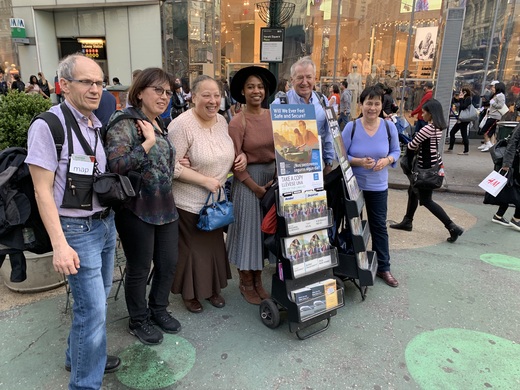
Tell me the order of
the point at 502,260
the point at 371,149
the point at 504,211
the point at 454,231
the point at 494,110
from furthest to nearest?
the point at 494,110 < the point at 504,211 < the point at 454,231 < the point at 502,260 < the point at 371,149

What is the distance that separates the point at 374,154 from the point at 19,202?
2.67m

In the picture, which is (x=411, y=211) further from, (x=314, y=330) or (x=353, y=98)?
(x=353, y=98)

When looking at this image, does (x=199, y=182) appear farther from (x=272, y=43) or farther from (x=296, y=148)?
(x=272, y=43)

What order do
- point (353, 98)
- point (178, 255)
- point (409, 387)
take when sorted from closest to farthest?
point (409, 387) < point (178, 255) < point (353, 98)

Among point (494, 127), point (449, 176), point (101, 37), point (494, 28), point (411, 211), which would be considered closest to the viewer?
point (411, 211)

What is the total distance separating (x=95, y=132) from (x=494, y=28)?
1380 centimetres

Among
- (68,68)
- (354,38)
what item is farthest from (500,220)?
(354,38)

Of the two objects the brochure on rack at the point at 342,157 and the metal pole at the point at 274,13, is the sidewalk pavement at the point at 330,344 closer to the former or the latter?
the brochure on rack at the point at 342,157

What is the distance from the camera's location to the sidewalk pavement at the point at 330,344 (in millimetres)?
2385

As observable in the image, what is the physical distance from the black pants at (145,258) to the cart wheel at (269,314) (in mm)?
734

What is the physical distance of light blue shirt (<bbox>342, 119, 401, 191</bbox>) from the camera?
336 cm

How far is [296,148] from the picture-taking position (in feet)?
8.89

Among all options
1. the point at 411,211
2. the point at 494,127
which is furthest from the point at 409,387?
the point at 494,127

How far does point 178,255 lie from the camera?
293 cm
